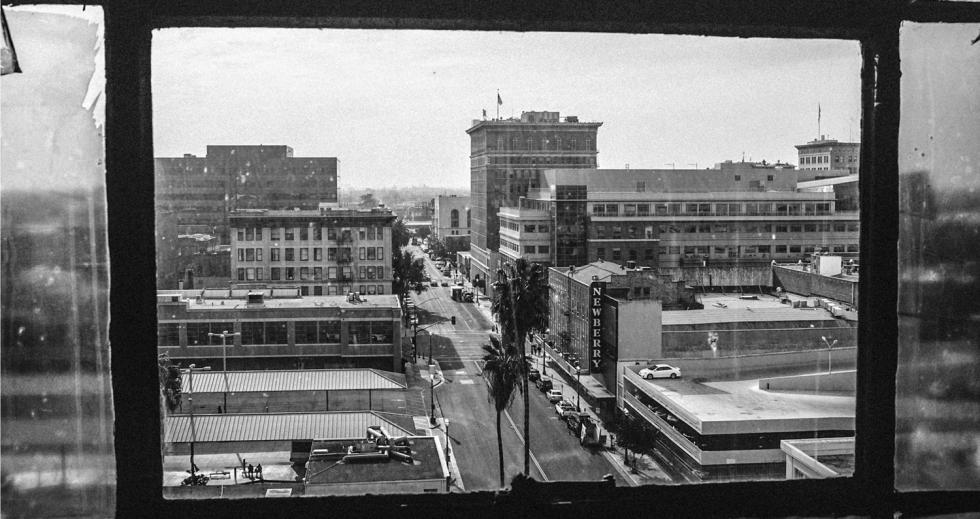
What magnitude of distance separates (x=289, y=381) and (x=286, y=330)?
46.0 inches

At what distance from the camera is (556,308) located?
62.6ft

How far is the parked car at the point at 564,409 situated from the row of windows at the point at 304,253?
5.43 metres

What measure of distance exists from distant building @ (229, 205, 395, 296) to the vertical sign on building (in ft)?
16.0

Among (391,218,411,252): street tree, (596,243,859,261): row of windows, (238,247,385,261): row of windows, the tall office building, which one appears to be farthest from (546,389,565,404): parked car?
the tall office building

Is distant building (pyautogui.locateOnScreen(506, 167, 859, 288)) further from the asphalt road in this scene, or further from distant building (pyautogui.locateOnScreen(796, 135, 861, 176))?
the asphalt road

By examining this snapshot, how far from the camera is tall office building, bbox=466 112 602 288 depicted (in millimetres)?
Answer: 30844

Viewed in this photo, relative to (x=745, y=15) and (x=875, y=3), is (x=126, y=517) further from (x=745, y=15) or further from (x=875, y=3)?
(x=875, y=3)

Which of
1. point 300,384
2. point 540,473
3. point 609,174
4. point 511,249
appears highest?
point 609,174

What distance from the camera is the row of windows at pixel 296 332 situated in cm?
1206

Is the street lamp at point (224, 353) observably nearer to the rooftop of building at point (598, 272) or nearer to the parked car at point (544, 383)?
the parked car at point (544, 383)

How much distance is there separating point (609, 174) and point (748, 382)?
42.3ft

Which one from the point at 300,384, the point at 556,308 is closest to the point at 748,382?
the point at 556,308

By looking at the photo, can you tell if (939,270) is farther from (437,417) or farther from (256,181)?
(256,181)

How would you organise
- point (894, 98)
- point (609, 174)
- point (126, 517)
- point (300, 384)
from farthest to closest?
point (609, 174) < point (300, 384) < point (894, 98) < point (126, 517)
